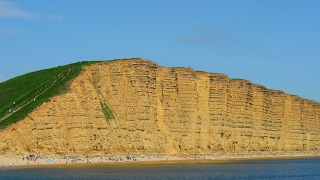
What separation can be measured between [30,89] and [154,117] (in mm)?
16650

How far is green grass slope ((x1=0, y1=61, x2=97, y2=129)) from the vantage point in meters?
58.4

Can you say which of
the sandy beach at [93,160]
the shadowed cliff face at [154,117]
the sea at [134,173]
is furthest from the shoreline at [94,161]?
the shadowed cliff face at [154,117]

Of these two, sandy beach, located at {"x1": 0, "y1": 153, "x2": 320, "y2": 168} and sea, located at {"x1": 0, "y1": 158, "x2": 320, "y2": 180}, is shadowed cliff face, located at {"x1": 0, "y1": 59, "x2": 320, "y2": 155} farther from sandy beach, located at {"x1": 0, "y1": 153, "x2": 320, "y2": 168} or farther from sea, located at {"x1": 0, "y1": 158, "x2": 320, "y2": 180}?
sea, located at {"x1": 0, "y1": 158, "x2": 320, "y2": 180}

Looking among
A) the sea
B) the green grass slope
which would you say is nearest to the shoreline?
the sea

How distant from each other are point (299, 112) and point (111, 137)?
159ft

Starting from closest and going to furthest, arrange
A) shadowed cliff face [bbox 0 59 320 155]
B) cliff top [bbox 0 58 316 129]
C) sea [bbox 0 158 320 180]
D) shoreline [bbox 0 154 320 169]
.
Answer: sea [bbox 0 158 320 180] < shoreline [bbox 0 154 320 169] < shadowed cliff face [bbox 0 59 320 155] < cliff top [bbox 0 58 316 129]

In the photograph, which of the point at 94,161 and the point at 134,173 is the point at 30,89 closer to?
the point at 94,161

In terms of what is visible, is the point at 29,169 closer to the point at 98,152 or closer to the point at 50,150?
the point at 50,150

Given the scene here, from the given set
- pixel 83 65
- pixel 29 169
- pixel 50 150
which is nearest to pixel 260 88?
pixel 83 65

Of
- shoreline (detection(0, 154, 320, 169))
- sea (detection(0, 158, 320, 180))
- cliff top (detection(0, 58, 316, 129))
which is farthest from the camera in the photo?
cliff top (detection(0, 58, 316, 129))

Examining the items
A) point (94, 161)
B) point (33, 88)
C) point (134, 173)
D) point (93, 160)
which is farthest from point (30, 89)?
point (134, 173)

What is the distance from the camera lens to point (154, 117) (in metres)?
72.6

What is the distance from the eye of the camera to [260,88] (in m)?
89.9

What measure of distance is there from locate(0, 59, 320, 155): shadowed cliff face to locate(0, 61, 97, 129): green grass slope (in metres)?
1.27
